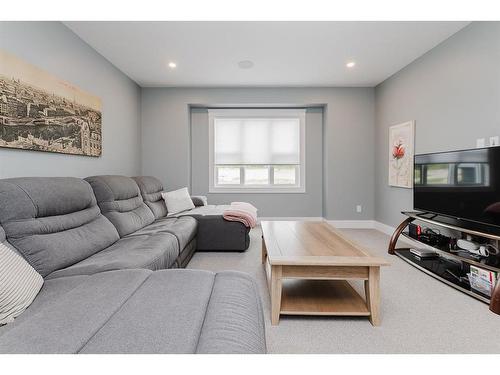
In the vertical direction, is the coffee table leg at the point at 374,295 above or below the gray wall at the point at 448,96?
below

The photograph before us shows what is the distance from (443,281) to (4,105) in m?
3.99

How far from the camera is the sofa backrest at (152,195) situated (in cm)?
361


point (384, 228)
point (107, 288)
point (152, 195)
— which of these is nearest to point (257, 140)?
point (152, 195)

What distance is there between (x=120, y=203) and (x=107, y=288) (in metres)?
1.74

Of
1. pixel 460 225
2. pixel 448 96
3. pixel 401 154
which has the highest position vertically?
pixel 448 96

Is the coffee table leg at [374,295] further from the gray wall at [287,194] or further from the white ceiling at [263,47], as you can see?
the gray wall at [287,194]

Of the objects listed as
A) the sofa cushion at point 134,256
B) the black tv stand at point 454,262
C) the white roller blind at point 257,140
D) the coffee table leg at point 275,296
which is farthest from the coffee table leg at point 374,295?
the white roller blind at point 257,140

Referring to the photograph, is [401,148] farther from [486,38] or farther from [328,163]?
[486,38]

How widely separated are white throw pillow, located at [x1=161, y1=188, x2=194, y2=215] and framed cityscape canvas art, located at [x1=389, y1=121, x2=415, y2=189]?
10.5 feet

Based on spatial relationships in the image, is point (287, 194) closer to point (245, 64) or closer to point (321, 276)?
point (245, 64)

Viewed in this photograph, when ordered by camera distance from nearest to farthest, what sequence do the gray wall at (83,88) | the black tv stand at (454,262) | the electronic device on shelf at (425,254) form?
the black tv stand at (454,262) < the gray wall at (83,88) < the electronic device on shelf at (425,254)

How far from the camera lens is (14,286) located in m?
1.22

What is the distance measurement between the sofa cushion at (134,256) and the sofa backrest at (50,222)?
9 centimetres

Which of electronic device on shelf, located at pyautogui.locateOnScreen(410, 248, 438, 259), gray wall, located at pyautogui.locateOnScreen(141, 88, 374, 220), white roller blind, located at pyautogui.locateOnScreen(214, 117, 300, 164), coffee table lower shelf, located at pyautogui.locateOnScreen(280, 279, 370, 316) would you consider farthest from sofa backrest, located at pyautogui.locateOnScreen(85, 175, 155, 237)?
electronic device on shelf, located at pyautogui.locateOnScreen(410, 248, 438, 259)
